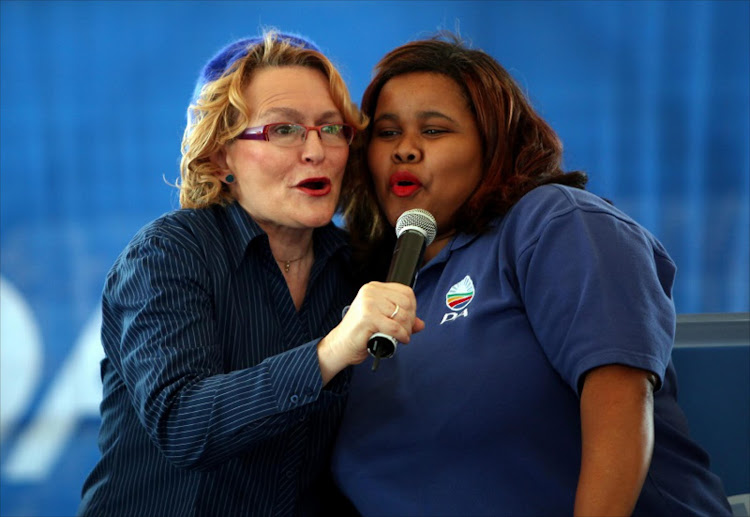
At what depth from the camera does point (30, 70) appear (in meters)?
2.68

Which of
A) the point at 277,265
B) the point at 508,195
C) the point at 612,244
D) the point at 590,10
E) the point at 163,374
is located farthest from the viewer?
the point at 590,10

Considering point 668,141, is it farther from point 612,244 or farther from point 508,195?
point 612,244

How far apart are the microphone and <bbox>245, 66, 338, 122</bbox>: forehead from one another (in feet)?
1.21

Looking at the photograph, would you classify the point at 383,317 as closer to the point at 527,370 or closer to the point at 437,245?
the point at 527,370

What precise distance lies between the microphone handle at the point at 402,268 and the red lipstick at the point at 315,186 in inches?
13.7

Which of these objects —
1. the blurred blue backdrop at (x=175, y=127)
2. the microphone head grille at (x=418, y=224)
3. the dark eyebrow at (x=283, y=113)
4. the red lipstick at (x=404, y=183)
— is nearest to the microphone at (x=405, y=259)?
the microphone head grille at (x=418, y=224)

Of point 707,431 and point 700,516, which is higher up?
point 700,516

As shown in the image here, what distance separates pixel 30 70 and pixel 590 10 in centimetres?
187

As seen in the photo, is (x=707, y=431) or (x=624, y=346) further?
(x=707, y=431)

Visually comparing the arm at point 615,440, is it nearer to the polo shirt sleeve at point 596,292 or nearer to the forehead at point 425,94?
the polo shirt sleeve at point 596,292

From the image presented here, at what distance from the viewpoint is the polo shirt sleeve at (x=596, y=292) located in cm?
115

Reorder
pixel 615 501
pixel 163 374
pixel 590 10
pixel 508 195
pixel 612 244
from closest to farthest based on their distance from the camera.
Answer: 1. pixel 615 501
2. pixel 612 244
3. pixel 163 374
4. pixel 508 195
5. pixel 590 10

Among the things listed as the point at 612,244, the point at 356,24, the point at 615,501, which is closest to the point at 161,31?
the point at 356,24

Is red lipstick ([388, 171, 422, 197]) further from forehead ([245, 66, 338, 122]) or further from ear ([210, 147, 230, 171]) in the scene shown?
ear ([210, 147, 230, 171])
